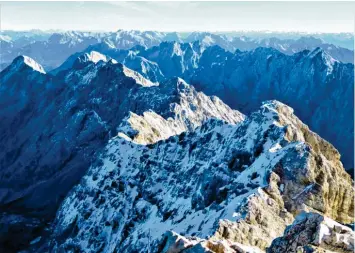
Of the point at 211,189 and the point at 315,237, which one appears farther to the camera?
the point at 211,189

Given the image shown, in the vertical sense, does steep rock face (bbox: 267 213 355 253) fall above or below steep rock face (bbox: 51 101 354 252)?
above

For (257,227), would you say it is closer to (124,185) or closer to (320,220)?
(320,220)

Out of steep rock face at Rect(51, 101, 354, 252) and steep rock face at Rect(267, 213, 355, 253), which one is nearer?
steep rock face at Rect(267, 213, 355, 253)

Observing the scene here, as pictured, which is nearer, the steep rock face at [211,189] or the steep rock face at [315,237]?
the steep rock face at [315,237]

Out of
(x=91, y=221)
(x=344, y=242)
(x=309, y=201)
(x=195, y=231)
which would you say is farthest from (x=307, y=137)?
(x=344, y=242)

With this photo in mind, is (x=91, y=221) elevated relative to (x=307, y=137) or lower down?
lower down

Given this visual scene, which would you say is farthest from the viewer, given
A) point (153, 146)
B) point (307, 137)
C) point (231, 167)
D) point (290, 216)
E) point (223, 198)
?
point (153, 146)

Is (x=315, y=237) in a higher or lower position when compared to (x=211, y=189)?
higher

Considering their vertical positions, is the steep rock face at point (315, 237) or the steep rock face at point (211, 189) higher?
the steep rock face at point (315, 237)
